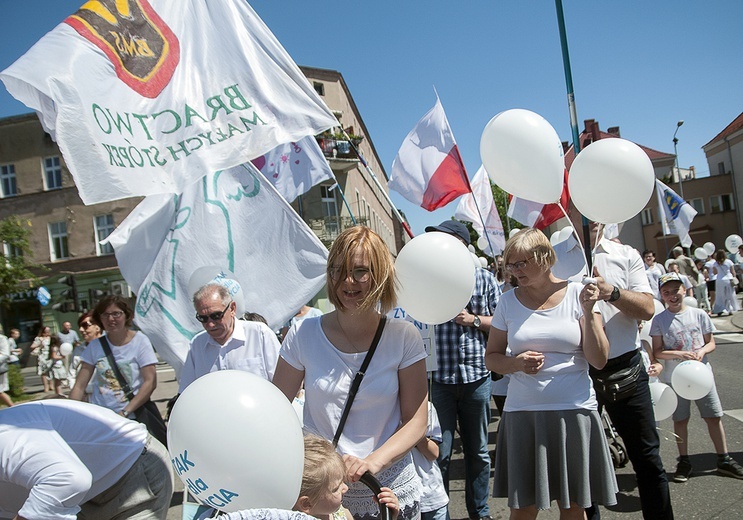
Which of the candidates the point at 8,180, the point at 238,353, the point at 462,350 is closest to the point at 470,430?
the point at 462,350

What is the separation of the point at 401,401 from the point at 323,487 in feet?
1.69

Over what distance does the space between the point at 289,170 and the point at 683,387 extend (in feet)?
13.6

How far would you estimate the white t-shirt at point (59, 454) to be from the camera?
189cm

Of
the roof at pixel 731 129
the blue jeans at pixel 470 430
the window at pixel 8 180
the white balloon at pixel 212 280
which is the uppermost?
the roof at pixel 731 129

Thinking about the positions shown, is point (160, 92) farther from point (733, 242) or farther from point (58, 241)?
point (58, 241)

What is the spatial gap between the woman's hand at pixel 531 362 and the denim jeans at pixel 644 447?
71 centimetres

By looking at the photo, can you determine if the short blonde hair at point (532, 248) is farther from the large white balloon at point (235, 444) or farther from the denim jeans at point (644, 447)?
the large white balloon at point (235, 444)

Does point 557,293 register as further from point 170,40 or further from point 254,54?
→ point 170,40

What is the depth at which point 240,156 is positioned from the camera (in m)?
3.39

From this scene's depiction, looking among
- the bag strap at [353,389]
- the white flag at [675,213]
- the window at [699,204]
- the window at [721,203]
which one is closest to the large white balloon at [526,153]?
the bag strap at [353,389]

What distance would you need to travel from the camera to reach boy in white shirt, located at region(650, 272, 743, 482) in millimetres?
4133

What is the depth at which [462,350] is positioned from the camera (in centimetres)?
385

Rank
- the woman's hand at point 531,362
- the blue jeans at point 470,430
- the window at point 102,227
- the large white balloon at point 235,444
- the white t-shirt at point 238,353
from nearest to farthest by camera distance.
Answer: the large white balloon at point 235,444 < the woman's hand at point 531,362 < the white t-shirt at point 238,353 < the blue jeans at point 470,430 < the window at point 102,227

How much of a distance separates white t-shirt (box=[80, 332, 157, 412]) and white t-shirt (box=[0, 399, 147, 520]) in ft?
6.24
